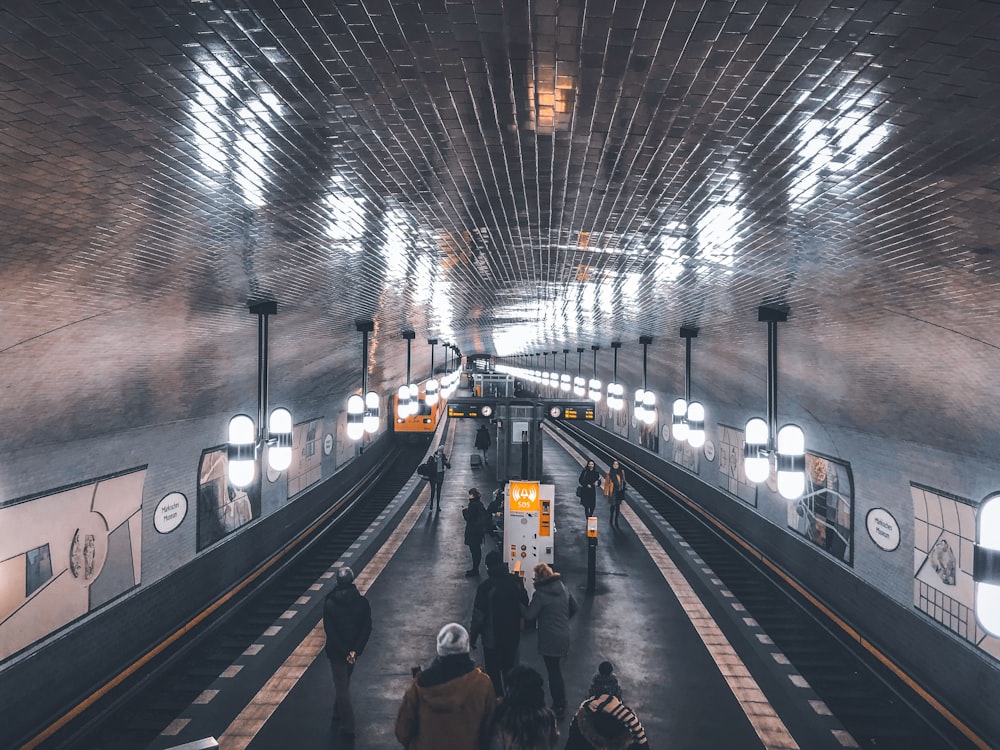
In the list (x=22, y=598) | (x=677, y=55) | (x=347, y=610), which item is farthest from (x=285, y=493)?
(x=677, y=55)

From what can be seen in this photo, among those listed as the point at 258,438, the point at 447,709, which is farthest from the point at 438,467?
the point at 447,709

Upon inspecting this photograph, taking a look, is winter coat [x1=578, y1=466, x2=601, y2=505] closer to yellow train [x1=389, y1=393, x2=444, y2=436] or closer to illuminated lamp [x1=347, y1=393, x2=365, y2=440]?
illuminated lamp [x1=347, y1=393, x2=365, y2=440]

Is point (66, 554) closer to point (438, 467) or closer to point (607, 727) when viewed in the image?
point (607, 727)

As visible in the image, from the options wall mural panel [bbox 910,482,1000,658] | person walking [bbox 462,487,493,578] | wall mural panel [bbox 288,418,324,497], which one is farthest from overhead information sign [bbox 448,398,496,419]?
wall mural panel [bbox 910,482,1000,658]

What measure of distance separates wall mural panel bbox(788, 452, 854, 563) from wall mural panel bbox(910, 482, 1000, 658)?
5.70 feet

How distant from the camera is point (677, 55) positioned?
7.62 ft

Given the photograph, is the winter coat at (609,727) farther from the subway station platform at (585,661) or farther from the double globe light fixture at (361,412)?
the double globe light fixture at (361,412)

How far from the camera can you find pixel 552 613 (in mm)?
5699

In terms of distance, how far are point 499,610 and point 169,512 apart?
20.3 feet

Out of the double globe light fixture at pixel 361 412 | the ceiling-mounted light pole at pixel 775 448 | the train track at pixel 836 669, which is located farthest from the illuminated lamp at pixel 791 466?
the double globe light fixture at pixel 361 412

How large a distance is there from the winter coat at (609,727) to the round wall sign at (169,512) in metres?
7.54

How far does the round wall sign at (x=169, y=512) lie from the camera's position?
9.18m

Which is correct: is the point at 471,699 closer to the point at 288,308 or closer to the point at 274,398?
the point at 288,308

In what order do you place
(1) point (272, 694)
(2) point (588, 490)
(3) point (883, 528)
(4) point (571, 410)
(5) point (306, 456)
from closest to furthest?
1. (1) point (272, 694)
2. (3) point (883, 528)
3. (2) point (588, 490)
4. (4) point (571, 410)
5. (5) point (306, 456)
